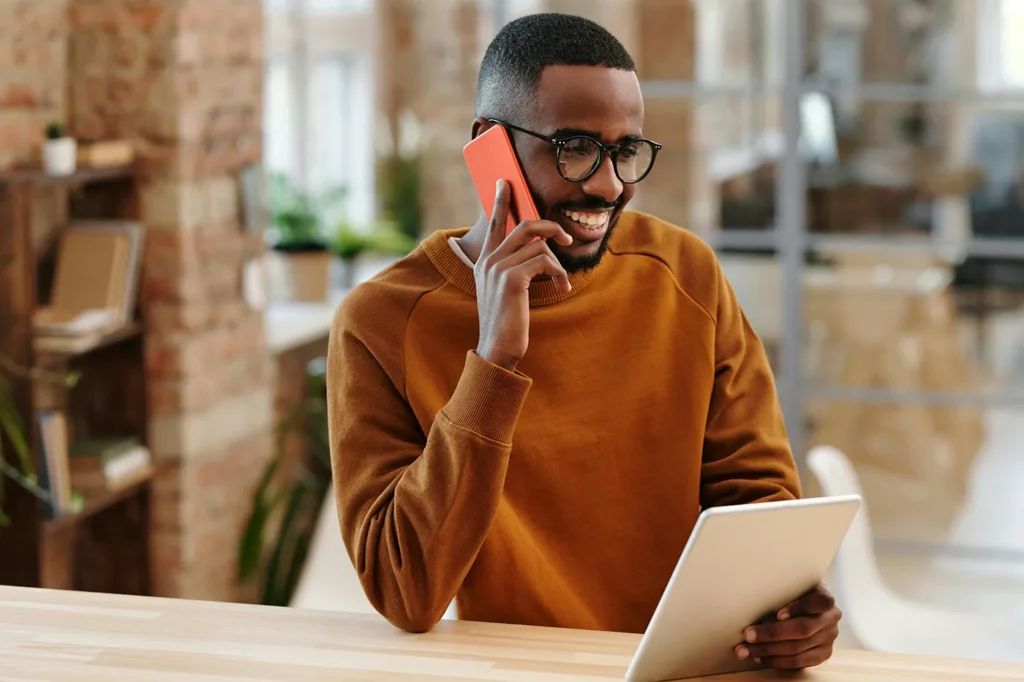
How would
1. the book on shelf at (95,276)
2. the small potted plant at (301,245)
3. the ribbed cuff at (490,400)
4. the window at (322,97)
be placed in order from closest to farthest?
the ribbed cuff at (490,400) → the book on shelf at (95,276) → the small potted plant at (301,245) → the window at (322,97)

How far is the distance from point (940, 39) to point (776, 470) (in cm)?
321

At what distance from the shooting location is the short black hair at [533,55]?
161 cm

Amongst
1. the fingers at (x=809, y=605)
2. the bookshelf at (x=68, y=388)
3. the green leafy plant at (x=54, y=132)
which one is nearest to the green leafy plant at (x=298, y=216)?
the bookshelf at (x=68, y=388)

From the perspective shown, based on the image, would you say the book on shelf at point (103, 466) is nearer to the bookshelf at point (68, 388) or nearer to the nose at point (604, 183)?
the bookshelf at point (68, 388)

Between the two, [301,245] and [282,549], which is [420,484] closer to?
[282,549]

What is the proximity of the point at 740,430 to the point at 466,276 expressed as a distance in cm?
39

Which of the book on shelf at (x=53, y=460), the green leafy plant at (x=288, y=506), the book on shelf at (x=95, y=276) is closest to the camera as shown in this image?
the book on shelf at (x=53, y=460)

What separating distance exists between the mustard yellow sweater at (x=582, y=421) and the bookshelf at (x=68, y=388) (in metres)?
1.47

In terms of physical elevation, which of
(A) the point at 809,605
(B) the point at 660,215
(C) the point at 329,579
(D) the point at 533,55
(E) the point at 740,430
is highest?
(D) the point at 533,55

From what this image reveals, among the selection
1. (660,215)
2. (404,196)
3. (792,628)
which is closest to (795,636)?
(792,628)

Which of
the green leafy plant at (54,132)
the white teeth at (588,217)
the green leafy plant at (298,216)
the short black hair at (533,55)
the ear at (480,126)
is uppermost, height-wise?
the short black hair at (533,55)

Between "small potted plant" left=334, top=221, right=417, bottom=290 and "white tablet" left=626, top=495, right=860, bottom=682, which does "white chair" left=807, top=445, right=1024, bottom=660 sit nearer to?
"white tablet" left=626, top=495, right=860, bottom=682

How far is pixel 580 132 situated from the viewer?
157 cm

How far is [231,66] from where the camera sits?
3.62 m
